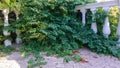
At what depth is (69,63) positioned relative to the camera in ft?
10.1

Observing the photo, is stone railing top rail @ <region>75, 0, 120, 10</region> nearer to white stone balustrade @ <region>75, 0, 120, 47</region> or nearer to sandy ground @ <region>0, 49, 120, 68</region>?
white stone balustrade @ <region>75, 0, 120, 47</region>

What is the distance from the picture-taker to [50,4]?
3693mm

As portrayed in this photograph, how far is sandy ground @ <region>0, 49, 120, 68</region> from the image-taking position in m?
3.05

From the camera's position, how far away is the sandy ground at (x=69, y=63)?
305 centimetres

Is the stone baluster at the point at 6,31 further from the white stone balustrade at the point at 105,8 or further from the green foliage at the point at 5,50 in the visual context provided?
the white stone balustrade at the point at 105,8

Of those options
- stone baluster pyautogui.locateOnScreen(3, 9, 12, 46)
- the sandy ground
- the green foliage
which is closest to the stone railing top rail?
the sandy ground

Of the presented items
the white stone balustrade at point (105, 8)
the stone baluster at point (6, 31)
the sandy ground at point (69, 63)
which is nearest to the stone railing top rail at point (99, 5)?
the white stone balustrade at point (105, 8)

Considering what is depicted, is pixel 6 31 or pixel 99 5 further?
pixel 6 31

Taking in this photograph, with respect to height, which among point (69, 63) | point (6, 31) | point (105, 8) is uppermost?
point (105, 8)

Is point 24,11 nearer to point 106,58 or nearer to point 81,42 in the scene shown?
point 81,42

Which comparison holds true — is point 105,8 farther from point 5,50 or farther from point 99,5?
point 5,50

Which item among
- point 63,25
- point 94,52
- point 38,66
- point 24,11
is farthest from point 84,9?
point 38,66

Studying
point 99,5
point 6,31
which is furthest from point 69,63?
point 6,31

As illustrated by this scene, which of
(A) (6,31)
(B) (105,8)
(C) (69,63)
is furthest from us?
(A) (6,31)
